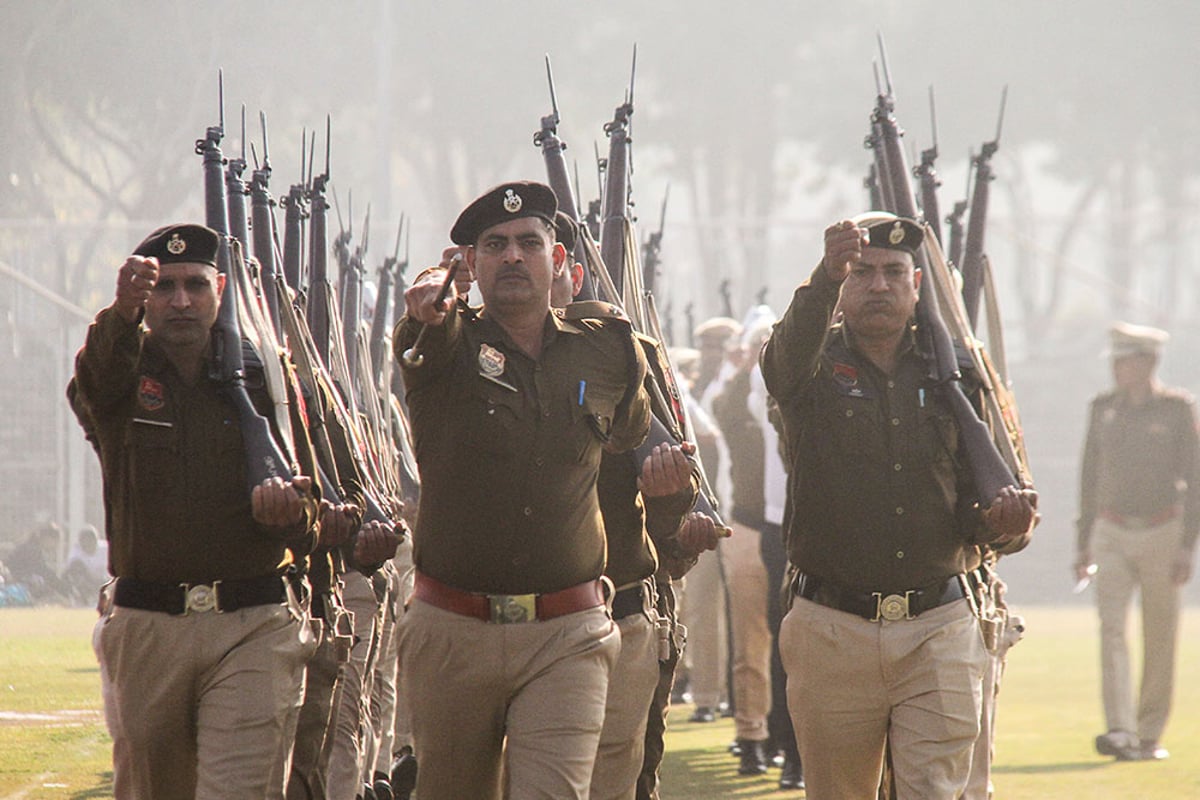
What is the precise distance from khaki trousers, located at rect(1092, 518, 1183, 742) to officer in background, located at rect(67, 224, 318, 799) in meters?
7.02

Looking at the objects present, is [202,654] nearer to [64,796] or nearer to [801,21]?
[64,796]

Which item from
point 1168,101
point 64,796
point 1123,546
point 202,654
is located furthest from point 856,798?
point 1168,101

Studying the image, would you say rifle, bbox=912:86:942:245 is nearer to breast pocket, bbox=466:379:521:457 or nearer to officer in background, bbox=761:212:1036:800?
officer in background, bbox=761:212:1036:800

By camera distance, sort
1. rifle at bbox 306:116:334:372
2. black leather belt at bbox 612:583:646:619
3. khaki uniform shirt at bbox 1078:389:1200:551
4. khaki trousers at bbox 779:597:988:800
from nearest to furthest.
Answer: khaki trousers at bbox 779:597:988:800 < black leather belt at bbox 612:583:646:619 < rifle at bbox 306:116:334:372 < khaki uniform shirt at bbox 1078:389:1200:551

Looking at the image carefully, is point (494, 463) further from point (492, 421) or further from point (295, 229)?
point (295, 229)

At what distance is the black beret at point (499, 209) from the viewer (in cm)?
534

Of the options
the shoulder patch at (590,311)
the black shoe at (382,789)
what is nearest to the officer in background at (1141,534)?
the black shoe at (382,789)

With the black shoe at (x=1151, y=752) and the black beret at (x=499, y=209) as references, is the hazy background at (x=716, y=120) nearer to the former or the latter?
the black shoe at (x=1151, y=752)

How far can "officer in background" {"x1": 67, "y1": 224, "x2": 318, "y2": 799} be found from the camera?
5438mm

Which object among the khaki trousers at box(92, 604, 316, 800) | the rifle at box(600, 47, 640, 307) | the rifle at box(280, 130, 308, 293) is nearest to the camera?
the khaki trousers at box(92, 604, 316, 800)

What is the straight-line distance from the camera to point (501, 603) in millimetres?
5188

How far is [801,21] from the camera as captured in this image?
47250mm

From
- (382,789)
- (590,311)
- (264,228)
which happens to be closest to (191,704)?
(590,311)

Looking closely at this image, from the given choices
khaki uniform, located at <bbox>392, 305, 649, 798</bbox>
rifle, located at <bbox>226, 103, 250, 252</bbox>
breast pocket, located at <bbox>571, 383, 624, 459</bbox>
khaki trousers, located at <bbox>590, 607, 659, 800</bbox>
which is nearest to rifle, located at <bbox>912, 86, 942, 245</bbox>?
khaki trousers, located at <bbox>590, 607, 659, 800</bbox>
